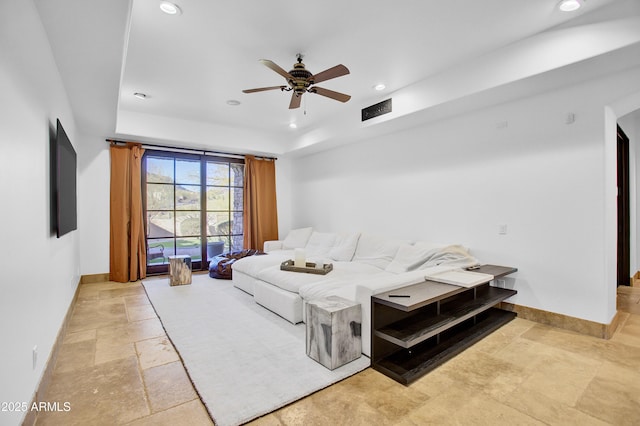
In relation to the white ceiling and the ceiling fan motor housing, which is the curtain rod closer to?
the white ceiling

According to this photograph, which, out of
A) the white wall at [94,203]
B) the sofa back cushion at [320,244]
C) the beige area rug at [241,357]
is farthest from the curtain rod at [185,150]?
the beige area rug at [241,357]

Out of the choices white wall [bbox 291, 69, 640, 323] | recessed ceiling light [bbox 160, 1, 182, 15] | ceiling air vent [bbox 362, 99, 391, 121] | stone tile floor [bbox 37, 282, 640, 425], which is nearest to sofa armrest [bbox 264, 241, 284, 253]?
white wall [bbox 291, 69, 640, 323]

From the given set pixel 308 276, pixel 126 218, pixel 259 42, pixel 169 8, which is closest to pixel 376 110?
pixel 259 42

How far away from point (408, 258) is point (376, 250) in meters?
0.66

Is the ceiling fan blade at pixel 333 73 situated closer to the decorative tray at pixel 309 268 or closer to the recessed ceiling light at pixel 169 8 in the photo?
the recessed ceiling light at pixel 169 8

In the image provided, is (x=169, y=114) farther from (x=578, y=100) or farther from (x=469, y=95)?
(x=578, y=100)

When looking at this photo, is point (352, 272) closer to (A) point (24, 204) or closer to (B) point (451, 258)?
(B) point (451, 258)

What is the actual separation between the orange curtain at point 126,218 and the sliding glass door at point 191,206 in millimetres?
240

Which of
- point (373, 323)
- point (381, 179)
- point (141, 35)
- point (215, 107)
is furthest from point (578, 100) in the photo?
point (215, 107)

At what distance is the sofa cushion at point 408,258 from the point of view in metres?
3.64

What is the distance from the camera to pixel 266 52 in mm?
3000

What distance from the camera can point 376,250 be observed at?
4.39 m

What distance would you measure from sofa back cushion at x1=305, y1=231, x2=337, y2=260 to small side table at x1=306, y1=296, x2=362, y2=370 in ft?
8.81

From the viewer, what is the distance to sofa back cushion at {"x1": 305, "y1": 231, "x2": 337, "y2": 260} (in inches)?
204
